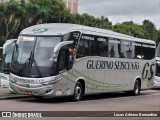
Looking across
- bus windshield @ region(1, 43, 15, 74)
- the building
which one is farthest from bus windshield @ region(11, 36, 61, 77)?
the building

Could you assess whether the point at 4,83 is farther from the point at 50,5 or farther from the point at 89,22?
the point at 89,22

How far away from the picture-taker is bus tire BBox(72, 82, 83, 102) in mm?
21234

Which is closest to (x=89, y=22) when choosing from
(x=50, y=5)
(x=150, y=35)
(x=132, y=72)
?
(x=50, y=5)

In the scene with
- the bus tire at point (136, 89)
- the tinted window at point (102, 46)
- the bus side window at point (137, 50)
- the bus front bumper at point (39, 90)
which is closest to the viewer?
the bus front bumper at point (39, 90)

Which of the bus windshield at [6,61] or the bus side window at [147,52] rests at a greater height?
the bus side window at [147,52]

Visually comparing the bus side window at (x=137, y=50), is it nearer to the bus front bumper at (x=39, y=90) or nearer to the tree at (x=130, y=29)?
the bus front bumper at (x=39, y=90)

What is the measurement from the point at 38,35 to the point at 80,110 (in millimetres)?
4672

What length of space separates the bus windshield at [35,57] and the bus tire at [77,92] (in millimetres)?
2057

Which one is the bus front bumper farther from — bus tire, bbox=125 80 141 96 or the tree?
the tree

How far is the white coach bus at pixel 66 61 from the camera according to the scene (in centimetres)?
1966

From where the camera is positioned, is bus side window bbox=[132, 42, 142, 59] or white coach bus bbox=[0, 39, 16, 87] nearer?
white coach bus bbox=[0, 39, 16, 87]

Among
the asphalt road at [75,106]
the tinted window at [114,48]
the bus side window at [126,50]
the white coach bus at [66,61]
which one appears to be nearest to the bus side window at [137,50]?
the bus side window at [126,50]

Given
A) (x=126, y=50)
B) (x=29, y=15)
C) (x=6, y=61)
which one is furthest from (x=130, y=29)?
(x=6, y=61)

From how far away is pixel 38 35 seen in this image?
20.3 meters
